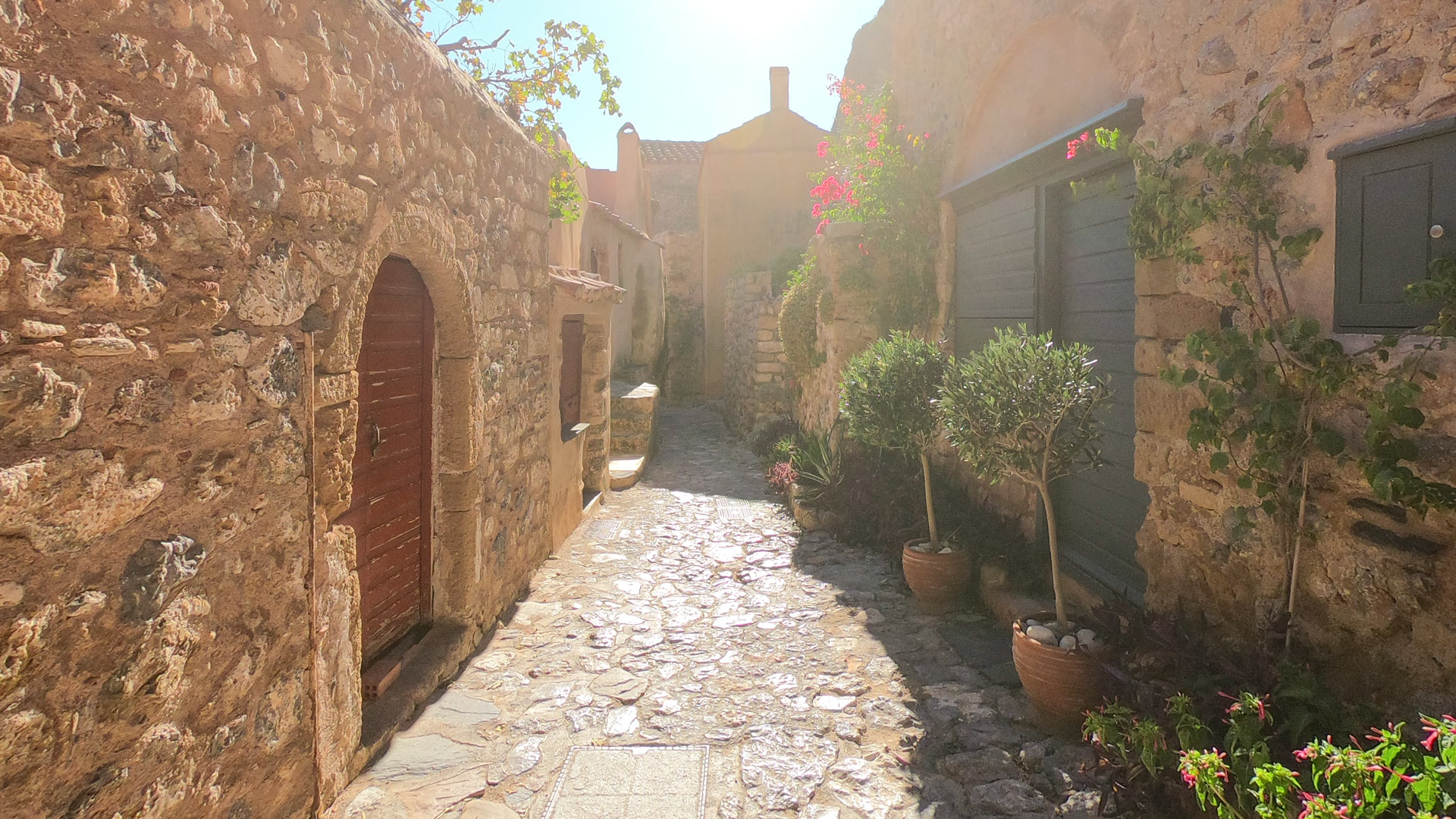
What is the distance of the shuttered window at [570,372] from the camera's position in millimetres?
6742

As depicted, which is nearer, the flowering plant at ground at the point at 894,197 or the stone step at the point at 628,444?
the flowering plant at ground at the point at 894,197

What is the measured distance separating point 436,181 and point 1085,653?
3.27 meters

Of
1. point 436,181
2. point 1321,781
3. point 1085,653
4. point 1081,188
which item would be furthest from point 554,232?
point 1321,781

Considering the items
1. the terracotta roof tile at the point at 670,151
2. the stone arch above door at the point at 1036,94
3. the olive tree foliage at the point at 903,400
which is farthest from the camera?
the terracotta roof tile at the point at 670,151

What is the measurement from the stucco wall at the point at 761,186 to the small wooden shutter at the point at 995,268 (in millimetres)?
11745

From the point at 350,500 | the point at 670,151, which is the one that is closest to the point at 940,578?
the point at 350,500

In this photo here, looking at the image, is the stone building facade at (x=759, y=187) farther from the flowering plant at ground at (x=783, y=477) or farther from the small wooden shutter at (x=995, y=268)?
the small wooden shutter at (x=995, y=268)

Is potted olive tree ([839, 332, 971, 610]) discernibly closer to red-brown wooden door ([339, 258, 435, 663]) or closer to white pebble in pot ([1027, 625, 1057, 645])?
white pebble in pot ([1027, 625, 1057, 645])

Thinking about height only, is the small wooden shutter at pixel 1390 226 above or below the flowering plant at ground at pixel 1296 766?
above

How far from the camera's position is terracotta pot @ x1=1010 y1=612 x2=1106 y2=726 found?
307 centimetres

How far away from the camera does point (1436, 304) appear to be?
2137 millimetres

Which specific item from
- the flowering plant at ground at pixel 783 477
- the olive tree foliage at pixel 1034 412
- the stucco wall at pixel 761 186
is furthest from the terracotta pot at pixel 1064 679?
the stucco wall at pixel 761 186

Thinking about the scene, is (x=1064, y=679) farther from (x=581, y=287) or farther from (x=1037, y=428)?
(x=581, y=287)

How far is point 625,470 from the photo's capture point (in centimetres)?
897
